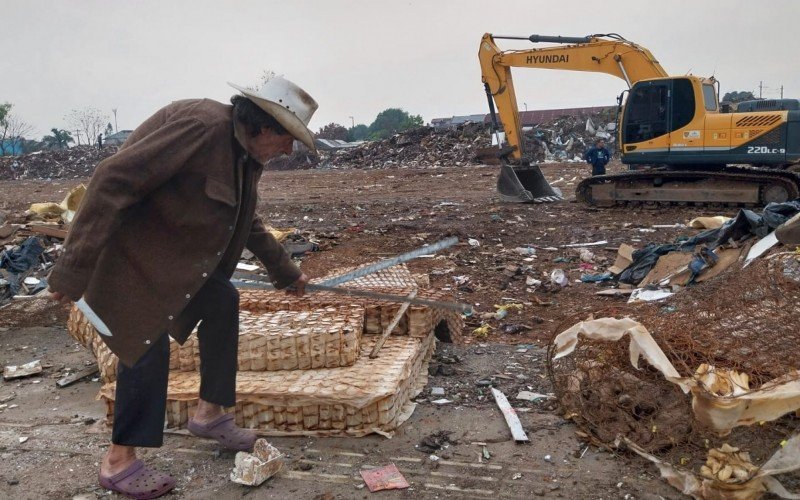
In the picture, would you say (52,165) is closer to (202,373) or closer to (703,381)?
(202,373)

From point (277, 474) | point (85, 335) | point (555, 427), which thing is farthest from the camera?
point (85, 335)

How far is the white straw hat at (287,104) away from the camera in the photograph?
269cm

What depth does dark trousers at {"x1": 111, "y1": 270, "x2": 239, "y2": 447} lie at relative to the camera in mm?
2697

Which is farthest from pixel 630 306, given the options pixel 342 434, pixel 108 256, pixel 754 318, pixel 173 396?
pixel 108 256

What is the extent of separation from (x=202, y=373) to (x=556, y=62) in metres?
11.6

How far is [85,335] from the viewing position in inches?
169

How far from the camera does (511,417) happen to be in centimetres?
335

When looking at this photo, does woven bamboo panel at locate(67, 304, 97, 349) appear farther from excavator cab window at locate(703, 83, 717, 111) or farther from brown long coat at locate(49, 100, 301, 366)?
excavator cab window at locate(703, 83, 717, 111)

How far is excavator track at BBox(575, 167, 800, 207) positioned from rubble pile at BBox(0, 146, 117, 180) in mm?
23991

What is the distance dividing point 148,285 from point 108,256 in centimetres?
18

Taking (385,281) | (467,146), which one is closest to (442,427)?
(385,281)

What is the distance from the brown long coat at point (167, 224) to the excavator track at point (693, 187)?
10.6 meters

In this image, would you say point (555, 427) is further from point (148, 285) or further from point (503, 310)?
point (503, 310)

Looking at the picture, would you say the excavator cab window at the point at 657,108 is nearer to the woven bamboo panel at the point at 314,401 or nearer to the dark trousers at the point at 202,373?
the woven bamboo panel at the point at 314,401
